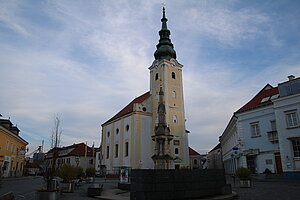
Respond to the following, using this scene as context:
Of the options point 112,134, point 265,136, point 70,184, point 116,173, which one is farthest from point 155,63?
point 70,184

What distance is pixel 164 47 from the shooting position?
145ft

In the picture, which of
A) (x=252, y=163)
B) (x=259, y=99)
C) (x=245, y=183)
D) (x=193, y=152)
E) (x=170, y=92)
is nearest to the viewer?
(x=245, y=183)

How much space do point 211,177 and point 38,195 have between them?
7.51m

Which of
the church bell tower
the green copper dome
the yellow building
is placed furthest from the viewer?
the green copper dome

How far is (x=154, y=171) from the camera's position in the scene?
972 cm

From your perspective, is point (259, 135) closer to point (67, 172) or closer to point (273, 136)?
point (273, 136)

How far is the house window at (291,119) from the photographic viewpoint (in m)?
22.1

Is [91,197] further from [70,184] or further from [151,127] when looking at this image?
[151,127]

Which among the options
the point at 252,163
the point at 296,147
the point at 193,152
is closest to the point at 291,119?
the point at 296,147

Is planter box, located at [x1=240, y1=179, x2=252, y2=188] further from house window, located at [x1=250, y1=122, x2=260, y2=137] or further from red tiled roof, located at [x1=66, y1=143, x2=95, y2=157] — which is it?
red tiled roof, located at [x1=66, y1=143, x2=95, y2=157]

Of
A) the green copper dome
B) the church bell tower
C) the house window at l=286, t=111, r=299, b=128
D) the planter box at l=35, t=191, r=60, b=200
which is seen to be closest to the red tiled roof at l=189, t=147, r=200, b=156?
the church bell tower

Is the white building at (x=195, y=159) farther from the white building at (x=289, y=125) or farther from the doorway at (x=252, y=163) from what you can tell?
the white building at (x=289, y=125)

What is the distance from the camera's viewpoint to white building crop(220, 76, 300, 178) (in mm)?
21812

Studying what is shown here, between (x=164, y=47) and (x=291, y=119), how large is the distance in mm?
26625
